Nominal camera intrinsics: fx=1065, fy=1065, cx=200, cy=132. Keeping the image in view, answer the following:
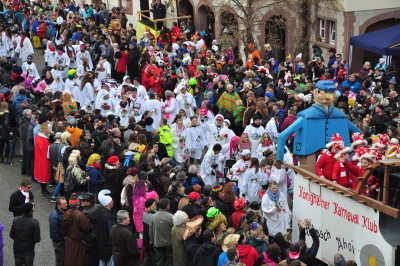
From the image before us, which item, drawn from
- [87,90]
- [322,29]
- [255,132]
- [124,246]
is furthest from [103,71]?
[124,246]

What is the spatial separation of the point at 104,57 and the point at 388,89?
11.2 metres

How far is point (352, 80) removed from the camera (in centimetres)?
2639

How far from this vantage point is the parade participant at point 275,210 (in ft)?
60.4

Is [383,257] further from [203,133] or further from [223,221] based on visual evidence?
[203,133]

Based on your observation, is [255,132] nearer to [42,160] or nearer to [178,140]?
[178,140]

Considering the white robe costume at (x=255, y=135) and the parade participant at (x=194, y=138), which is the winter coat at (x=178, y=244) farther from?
the parade participant at (x=194, y=138)

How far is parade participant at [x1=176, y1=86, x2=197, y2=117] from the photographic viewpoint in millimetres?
26312

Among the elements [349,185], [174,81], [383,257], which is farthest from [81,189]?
[174,81]

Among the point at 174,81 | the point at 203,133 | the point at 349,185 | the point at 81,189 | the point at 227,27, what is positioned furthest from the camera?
the point at 227,27

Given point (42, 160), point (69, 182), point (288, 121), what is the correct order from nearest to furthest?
point (69, 182)
point (42, 160)
point (288, 121)

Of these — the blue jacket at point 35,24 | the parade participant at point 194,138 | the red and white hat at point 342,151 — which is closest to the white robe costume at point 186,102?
the parade participant at point 194,138

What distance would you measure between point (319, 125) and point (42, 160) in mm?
7226

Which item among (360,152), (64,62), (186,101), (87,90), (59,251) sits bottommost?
(59,251)

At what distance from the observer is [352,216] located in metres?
15.9
